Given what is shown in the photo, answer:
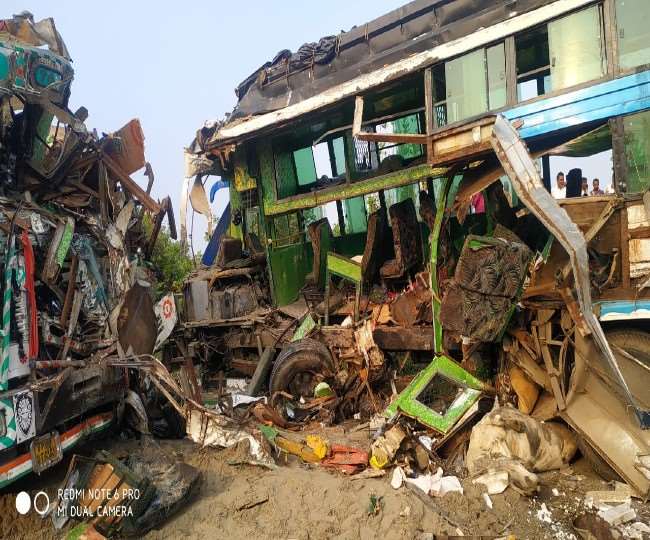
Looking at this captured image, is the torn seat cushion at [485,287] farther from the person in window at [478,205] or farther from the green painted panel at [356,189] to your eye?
the person in window at [478,205]

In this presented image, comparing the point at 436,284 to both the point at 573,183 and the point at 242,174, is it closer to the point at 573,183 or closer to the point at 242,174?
the point at 573,183

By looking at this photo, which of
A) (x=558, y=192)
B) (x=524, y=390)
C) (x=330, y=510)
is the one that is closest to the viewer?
(x=330, y=510)

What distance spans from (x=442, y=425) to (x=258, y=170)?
6.14 meters

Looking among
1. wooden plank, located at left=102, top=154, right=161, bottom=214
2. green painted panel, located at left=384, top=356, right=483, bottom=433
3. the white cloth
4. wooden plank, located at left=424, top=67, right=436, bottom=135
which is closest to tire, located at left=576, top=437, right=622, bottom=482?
green painted panel, located at left=384, top=356, right=483, bottom=433

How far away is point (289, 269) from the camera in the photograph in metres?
9.57

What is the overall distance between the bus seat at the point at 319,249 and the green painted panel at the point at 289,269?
0.78m

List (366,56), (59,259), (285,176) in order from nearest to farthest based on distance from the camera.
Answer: (59,259) → (366,56) → (285,176)

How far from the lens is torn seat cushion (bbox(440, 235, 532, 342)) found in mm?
A: 4746

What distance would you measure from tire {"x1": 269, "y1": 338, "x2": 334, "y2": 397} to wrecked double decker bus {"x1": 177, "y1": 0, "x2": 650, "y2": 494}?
1.2 inches

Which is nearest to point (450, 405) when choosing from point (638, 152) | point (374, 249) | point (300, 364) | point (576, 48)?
point (300, 364)

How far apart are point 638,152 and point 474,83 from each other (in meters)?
2.10

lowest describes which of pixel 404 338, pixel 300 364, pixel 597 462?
pixel 597 462

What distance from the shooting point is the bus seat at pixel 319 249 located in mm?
8359

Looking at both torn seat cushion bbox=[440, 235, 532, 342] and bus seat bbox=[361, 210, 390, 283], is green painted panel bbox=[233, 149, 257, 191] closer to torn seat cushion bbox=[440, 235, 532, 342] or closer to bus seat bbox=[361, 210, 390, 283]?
bus seat bbox=[361, 210, 390, 283]
